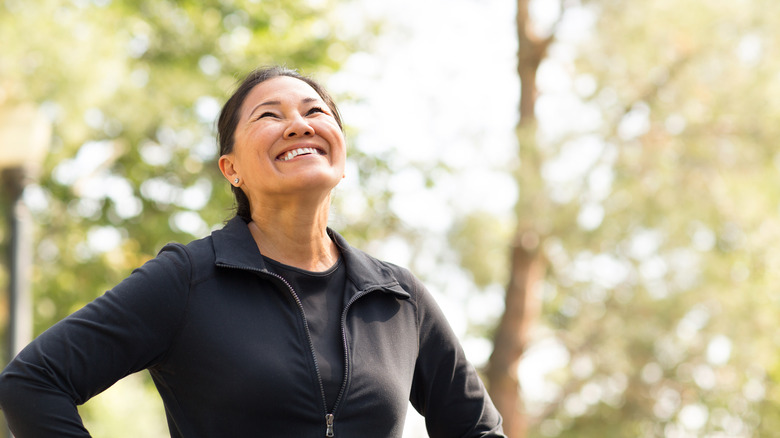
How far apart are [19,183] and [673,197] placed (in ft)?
22.5

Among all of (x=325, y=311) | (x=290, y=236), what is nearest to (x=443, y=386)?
(x=325, y=311)

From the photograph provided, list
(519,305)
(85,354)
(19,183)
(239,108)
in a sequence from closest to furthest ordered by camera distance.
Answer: (85,354)
(239,108)
(19,183)
(519,305)

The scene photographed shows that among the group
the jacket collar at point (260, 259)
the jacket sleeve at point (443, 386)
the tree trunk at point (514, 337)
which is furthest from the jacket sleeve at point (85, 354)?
the tree trunk at point (514, 337)

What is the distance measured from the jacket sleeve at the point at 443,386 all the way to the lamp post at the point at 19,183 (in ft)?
13.2

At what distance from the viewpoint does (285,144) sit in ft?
7.17

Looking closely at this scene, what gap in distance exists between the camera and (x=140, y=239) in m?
9.34

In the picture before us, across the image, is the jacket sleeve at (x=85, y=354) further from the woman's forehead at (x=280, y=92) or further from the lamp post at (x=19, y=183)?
the lamp post at (x=19, y=183)

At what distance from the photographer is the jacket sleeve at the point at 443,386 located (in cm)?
232

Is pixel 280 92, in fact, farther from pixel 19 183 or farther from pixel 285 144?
pixel 19 183

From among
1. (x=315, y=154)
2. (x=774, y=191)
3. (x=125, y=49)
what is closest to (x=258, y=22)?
(x=125, y=49)

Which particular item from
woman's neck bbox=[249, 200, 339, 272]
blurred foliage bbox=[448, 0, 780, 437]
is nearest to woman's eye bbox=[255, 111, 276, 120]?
woman's neck bbox=[249, 200, 339, 272]

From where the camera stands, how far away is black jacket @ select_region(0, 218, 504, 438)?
1797 millimetres

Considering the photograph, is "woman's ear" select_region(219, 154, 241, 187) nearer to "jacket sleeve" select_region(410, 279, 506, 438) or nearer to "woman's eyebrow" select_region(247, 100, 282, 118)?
"woman's eyebrow" select_region(247, 100, 282, 118)

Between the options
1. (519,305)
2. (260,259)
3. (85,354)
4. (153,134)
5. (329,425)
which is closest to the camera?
(85,354)
